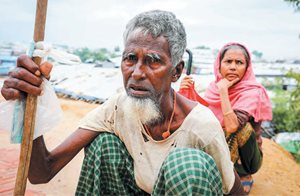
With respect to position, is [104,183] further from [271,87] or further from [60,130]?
[271,87]

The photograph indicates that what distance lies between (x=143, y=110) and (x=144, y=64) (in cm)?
29

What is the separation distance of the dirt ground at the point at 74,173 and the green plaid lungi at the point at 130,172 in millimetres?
1141

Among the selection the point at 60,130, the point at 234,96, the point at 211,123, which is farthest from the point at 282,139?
the point at 211,123

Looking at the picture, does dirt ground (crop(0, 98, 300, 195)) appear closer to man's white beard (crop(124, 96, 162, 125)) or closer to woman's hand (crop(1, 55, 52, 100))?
man's white beard (crop(124, 96, 162, 125))

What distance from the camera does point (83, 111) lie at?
754 cm

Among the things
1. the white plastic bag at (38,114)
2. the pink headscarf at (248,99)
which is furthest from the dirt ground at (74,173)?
the white plastic bag at (38,114)

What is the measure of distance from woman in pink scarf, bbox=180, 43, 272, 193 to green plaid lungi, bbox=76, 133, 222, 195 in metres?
1.11

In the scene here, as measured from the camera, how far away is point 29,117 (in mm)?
1525

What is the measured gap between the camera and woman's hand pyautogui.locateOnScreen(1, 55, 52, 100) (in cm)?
145

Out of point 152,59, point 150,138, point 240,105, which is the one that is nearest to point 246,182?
point 240,105

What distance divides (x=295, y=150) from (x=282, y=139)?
101cm

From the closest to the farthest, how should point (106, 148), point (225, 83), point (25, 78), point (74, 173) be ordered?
point (25, 78) < point (106, 148) < point (225, 83) < point (74, 173)

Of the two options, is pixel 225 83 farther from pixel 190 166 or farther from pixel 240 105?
pixel 190 166

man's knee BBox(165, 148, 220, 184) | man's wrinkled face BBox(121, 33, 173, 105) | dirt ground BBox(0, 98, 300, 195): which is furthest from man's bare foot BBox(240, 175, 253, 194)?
man's wrinkled face BBox(121, 33, 173, 105)
